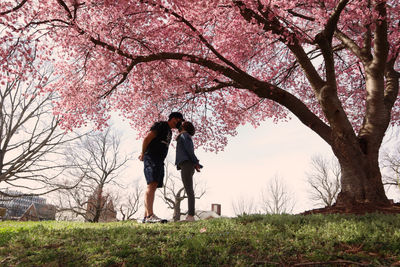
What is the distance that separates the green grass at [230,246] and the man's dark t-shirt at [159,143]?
1.84 meters

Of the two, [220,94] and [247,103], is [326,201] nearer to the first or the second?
[247,103]

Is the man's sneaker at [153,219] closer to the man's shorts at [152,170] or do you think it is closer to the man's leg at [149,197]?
the man's leg at [149,197]

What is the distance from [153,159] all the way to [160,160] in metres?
0.19

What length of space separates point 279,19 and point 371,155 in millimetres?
4602

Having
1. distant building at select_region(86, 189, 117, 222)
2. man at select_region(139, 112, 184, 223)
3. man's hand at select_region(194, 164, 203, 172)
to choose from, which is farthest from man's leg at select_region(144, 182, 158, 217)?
distant building at select_region(86, 189, 117, 222)

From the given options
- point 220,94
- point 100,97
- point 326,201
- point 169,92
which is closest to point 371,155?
point 220,94

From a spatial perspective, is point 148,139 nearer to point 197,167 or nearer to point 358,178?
point 197,167

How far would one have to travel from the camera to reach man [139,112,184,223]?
6078 millimetres

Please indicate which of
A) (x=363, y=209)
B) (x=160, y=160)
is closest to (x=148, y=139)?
(x=160, y=160)

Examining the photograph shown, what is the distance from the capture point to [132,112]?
11945 millimetres

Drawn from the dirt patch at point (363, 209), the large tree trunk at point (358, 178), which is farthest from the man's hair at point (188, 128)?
the large tree trunk at point (358, 178)

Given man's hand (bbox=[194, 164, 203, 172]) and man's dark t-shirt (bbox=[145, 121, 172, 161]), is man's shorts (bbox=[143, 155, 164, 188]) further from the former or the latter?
man's hand (bbox=[194, 164, 203, 172])

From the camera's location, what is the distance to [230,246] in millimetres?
3713

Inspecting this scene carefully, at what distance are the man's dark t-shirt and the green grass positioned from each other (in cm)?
184
